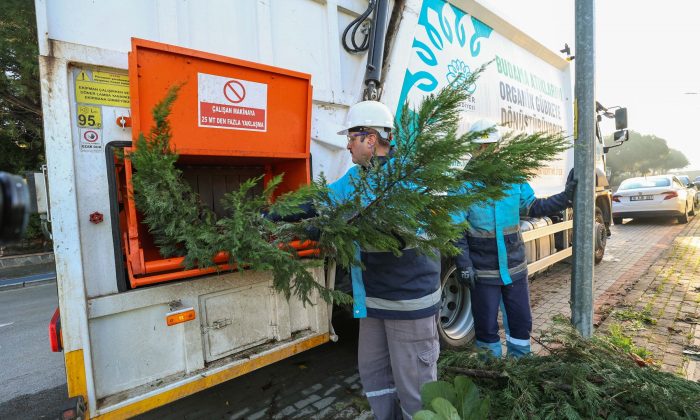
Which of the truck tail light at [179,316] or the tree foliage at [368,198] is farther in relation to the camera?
the truck tail light at [179,316]

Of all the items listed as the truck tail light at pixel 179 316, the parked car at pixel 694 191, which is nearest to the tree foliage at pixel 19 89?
the truck tail light at pixel 179 316

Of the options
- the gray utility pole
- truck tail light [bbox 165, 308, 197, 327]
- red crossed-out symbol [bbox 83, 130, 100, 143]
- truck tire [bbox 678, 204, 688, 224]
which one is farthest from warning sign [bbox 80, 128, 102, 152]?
truck tire [bbox 678, 204, 688, 224]

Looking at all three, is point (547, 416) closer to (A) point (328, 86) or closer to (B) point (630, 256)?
(A) point (328, 86)

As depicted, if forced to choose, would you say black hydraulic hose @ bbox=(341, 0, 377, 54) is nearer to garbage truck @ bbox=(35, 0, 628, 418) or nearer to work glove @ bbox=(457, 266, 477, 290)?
A: garbage truck @ bbox=(35, 0, 628, 418)

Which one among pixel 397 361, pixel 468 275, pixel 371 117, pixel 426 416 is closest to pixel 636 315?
pixel 468 275

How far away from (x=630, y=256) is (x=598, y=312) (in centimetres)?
394

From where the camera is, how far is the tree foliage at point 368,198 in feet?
4.04

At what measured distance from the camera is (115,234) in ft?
5.82

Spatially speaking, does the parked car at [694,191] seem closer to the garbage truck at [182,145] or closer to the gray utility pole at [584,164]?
the gray utility pole at [584,164]

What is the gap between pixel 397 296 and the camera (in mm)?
1935

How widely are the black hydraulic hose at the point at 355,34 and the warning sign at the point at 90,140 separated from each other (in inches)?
62.6

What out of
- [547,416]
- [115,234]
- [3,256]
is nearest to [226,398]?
[115,234]

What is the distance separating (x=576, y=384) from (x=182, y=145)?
85.5 inches

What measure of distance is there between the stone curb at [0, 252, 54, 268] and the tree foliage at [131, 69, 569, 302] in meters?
11.2
